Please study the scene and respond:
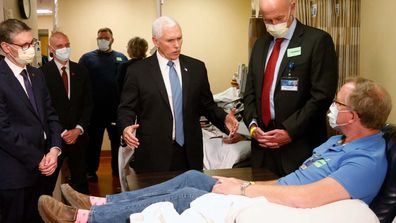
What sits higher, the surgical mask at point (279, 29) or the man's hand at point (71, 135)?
the surgical mask at point (279, 29)

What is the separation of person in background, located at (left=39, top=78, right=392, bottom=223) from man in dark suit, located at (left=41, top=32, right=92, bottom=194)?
164 cm

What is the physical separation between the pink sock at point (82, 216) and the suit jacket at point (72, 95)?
6.26ft

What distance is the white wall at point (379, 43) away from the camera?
8.75ft

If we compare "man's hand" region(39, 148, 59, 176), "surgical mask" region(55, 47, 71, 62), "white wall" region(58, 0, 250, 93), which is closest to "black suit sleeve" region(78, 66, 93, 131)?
"surgical mask" region(55, 47, 71, 62)

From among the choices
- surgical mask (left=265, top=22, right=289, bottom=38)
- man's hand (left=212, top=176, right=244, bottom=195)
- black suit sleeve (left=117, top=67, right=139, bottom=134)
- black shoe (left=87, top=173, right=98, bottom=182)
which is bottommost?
black shoe (left=87, top=173, right=98, bottom=182)

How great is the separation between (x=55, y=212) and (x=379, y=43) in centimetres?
221

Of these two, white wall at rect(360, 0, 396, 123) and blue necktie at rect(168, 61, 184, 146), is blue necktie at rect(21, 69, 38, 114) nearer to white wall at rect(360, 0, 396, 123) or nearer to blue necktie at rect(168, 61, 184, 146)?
blue necktie at rect(168, 61, 184, 146)

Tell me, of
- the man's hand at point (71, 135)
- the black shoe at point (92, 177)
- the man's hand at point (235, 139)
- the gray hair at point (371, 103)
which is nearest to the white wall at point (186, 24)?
the black shoe at point (92, 177)

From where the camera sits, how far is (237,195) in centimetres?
196

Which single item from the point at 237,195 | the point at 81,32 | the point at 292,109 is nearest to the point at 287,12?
the point at 292,109

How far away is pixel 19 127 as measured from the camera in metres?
2.54

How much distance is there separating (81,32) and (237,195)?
4.84 m

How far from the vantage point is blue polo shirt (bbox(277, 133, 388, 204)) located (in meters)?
1.80

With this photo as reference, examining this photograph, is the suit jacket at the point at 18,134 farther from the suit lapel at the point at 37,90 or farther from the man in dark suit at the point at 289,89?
the man in dark suit at the point at 289,89
